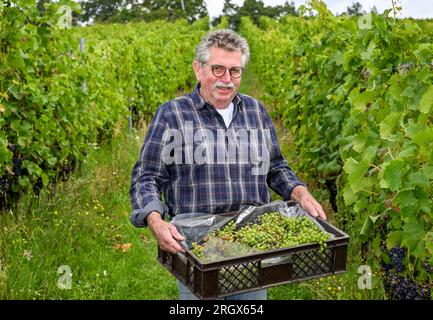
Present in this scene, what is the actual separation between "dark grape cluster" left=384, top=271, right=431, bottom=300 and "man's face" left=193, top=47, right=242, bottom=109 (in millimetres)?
1533

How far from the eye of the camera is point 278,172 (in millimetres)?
3156

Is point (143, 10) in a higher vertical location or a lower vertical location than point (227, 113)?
higher

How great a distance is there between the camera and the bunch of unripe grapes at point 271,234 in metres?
2.48

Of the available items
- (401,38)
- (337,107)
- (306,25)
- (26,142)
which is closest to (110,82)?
(306,25)

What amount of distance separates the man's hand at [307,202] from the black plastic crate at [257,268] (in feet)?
0.47

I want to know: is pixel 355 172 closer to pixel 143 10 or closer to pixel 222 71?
pixel 222 71

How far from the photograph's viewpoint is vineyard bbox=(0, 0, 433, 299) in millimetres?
2787

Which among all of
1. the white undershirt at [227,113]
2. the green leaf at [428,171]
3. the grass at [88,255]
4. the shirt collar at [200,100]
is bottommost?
the grass at [88,255]

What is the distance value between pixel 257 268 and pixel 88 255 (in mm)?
2908

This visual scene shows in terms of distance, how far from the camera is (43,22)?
552cm

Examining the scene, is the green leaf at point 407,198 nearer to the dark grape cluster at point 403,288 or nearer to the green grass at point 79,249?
the dark grape cluster at point 403,288

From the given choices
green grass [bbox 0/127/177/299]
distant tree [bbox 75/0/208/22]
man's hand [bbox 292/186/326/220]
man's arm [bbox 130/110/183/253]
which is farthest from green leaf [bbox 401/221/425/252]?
distant tree [bbox 75/0/208/22]

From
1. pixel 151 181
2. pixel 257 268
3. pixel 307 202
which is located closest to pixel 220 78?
pixel 151 181

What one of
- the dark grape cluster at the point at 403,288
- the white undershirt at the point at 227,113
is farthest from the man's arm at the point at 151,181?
the dark grape cluster at the point at 403,288
